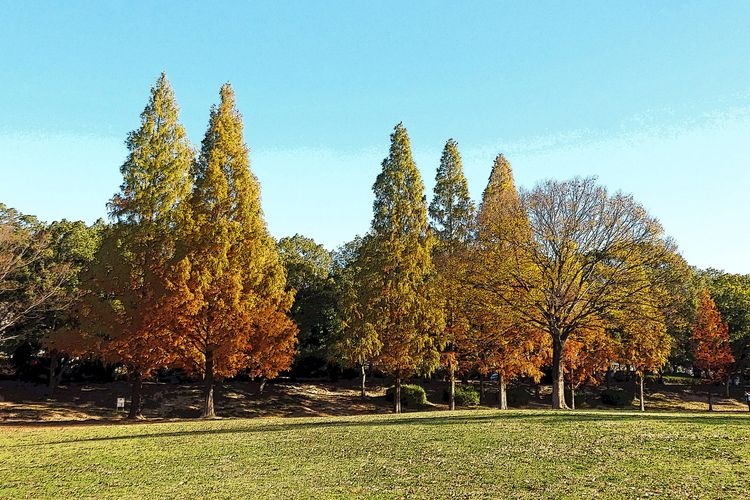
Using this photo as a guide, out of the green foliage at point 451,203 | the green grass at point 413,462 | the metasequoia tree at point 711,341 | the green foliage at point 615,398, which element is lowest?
the green foliage at point 615,398

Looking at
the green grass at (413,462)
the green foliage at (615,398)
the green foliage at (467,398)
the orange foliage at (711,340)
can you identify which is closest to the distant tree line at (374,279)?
the green foliage at (467,398)

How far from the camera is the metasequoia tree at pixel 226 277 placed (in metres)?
30.8

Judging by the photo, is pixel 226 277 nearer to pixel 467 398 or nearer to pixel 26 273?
pixel 26 273

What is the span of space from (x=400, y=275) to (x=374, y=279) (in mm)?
1664

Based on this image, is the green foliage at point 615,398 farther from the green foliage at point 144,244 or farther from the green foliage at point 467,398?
the green foliage at point 144,244

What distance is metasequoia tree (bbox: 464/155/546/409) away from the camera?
101ft

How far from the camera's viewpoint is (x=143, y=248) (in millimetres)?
32219

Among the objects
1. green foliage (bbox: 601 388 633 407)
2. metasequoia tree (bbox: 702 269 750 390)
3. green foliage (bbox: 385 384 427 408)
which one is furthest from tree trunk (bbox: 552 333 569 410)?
metasequoia tree (bbox: 702 269 750 390)

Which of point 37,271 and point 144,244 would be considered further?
point 37,271

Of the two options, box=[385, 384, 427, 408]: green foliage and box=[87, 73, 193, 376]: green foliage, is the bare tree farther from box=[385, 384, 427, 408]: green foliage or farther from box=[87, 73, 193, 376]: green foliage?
box=[385, 384, 427, 408]: green foliage

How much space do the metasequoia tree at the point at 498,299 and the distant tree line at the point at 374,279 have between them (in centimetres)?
11

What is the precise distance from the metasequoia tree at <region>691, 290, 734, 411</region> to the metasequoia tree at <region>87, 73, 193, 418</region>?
45305 mm

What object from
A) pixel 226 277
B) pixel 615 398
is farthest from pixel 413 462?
pixel 615 398

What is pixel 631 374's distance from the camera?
246ft
